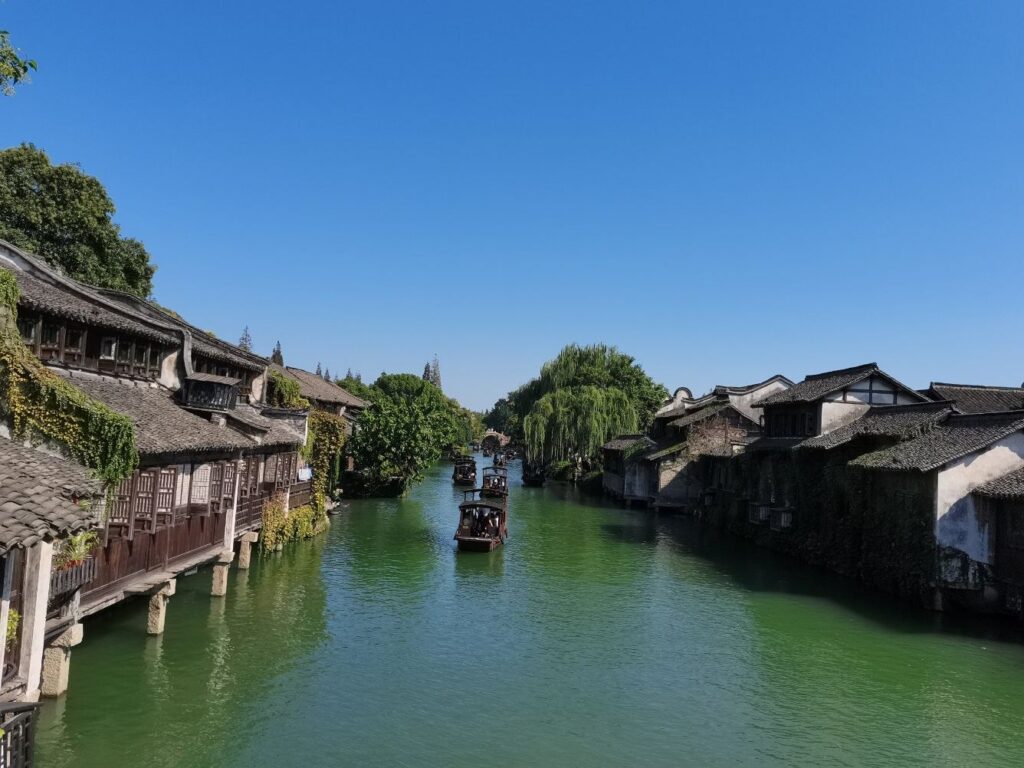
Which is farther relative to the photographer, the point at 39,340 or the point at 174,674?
the point at 39,340

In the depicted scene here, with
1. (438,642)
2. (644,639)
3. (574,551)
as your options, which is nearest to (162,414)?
(438,642)

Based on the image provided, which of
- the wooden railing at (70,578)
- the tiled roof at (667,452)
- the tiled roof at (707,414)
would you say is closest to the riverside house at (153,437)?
the wooden railing at (70,578)

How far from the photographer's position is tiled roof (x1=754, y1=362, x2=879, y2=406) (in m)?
36.0

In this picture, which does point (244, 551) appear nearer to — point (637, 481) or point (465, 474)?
point (637, 481)

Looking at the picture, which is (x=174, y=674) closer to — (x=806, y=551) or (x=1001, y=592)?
(x=1001, y=592)

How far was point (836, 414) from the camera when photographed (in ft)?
117

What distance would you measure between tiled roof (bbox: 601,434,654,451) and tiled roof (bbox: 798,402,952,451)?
23560mm

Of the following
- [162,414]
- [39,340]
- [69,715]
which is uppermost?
[39,340]

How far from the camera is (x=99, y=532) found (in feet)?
48.5

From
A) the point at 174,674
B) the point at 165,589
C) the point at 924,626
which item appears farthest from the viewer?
the point at 924,626

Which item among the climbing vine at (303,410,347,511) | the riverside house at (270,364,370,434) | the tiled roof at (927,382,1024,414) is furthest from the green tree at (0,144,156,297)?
the tiled roof at (927,382,1024,414)

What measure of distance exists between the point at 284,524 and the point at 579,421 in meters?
38.9

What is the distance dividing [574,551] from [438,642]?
15819mm

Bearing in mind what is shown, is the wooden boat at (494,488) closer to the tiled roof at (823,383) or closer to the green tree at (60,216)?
the tiled roof at (823,383)
